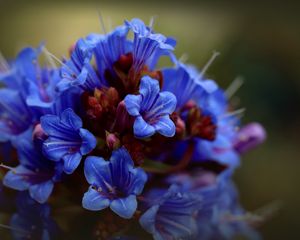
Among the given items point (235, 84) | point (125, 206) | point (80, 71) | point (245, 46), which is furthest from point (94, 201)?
point (245, 46)

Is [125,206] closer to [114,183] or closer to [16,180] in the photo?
[114,183]

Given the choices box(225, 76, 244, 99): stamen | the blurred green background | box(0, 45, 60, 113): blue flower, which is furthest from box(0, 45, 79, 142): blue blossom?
box(225, 76, 244, 99): stamen

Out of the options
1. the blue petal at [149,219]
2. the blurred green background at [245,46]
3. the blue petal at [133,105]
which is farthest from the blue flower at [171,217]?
the blurred green background at [245,46]

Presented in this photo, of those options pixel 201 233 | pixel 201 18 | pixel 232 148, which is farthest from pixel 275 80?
pixel 201 233

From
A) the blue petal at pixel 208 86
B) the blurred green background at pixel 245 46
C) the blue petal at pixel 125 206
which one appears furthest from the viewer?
the blurred green background at pixel 245 46

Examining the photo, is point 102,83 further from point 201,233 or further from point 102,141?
point 201,233

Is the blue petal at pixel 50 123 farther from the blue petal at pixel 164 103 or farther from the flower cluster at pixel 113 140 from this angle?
the blue petal at pixel 164 103
